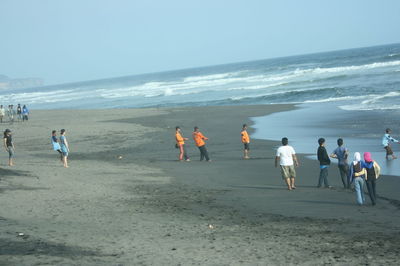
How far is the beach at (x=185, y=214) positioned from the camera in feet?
25.6

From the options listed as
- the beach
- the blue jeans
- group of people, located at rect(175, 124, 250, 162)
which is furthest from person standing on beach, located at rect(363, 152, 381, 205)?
group of people, located at rect(175, 124, 250, 162)

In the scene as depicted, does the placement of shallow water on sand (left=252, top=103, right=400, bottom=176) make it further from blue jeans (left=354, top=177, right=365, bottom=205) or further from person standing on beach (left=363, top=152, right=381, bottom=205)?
blue jeans (left=354, top=177, right=365, bottom=205)

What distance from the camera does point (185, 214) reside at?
1073cm

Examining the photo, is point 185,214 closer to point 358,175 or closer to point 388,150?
point 358,175

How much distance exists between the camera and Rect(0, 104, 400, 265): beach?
7.79 m

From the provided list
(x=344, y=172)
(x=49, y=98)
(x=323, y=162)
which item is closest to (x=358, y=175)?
(x=323, y=162)

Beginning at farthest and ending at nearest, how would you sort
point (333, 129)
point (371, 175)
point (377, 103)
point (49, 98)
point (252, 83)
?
point (49, 98) → point (252, 83) → point (377, 103) → point (333, 129) → point (371, 175)

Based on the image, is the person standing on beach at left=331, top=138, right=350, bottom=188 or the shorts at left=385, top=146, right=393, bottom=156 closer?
the person standing on beach at left=331, top=138, right=350, bottom=188

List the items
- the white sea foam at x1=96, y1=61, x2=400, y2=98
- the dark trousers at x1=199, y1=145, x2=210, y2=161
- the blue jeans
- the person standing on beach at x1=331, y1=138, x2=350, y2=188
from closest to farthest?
the blue jeans → the person standing on beach at x1=331, y1=138, x2=350, y2=188 → the dark trousers at x1=199, y1=145, x2=210, y2=161 → the white sea foam at x1=96, y1=61, x2=400, y2=98

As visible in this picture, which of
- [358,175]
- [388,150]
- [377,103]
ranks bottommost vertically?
[388,150]

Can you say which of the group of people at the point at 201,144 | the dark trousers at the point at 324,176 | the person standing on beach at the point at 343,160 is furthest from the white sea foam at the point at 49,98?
the person standing on beach at the point at 343,160

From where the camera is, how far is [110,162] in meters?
19.1

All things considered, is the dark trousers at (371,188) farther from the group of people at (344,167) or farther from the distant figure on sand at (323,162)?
the distant figure on sand at (323,162)

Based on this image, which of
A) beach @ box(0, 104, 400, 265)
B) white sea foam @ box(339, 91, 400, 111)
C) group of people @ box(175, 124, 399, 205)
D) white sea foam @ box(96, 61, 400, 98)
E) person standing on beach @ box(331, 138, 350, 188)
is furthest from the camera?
white sea foam @ box(96, 61, 400, 98)
